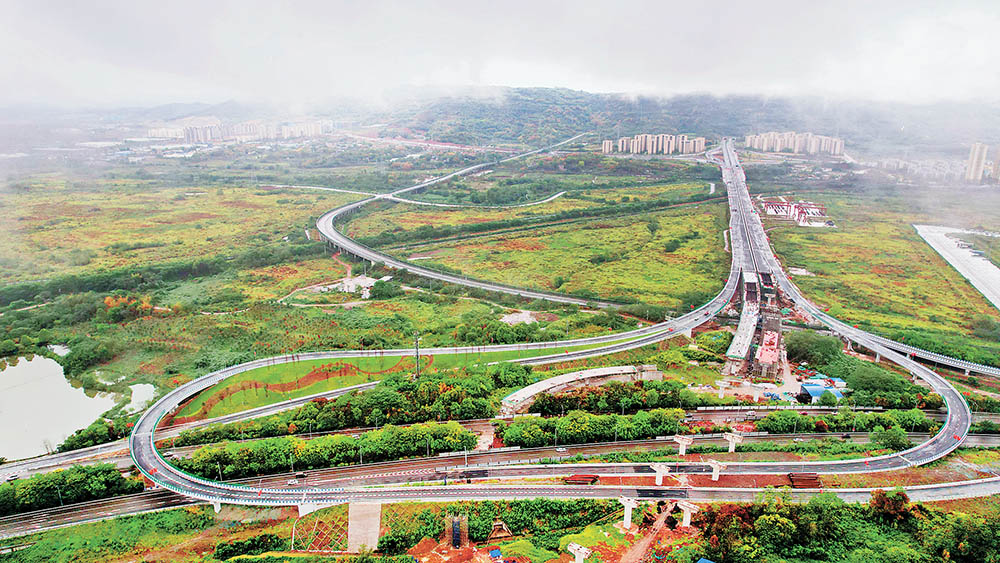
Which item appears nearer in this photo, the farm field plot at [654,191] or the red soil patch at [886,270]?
the red soil patch at [886,270]

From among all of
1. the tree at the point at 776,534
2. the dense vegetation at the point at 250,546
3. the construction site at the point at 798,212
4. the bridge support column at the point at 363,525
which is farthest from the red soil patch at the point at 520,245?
the dense vegetation at the point at 250,546

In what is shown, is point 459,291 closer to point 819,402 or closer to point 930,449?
point 819,402

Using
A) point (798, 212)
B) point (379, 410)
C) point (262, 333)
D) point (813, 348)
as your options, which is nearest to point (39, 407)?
point (262, 333)

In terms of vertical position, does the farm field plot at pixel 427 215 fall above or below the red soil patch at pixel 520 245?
above

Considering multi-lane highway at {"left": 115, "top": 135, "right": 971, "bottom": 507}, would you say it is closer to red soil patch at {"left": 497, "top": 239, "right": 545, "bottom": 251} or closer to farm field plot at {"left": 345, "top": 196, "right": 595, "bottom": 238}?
red soil patch at {"left": 497, "top": 239, "right": 545, "bottom": 251}

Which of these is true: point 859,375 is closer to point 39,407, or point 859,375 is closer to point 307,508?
point 307,508

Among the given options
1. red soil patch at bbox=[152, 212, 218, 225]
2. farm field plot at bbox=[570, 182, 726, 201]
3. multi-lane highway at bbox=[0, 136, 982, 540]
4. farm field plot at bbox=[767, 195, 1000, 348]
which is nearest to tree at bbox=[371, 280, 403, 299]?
multi-lane highway at bbox=[0, 136, 982, 540]

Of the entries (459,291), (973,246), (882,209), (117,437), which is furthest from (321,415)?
(882,209)

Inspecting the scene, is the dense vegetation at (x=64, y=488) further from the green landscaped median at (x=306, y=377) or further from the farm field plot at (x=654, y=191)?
the farm field plot at (x=654, y=191)
